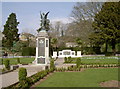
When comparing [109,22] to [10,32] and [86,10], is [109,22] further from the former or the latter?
[10,32]

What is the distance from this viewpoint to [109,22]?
1570 inches

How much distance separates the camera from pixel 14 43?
179 ft

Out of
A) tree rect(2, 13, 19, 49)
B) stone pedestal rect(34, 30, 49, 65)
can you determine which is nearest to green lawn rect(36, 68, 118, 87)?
stone pedestal rect(34, 30, 49, 65)

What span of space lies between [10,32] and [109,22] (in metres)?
31.2

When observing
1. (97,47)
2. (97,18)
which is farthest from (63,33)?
(97,18)

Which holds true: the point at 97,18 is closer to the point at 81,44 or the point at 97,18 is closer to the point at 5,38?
the point at 81,44

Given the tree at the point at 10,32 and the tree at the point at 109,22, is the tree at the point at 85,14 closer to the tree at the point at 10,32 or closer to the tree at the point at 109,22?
the tree at the point at 109,22

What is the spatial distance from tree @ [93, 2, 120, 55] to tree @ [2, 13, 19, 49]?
27878 mm

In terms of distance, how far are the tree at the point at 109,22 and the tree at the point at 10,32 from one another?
2788cm

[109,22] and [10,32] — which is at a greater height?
[10,32]

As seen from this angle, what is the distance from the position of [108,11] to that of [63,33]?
30.1 metres

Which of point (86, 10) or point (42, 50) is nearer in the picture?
point (42, 50)

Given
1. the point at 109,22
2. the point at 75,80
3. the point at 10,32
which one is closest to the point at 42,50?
the point at 75,80

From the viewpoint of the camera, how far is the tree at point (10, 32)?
58.7 m
